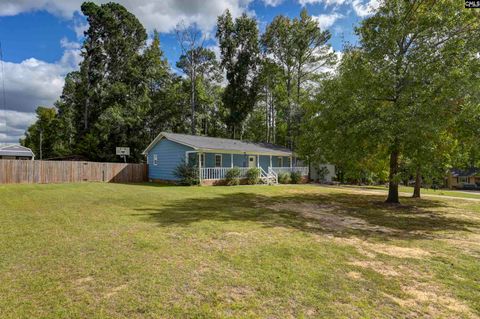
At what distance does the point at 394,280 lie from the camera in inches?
162

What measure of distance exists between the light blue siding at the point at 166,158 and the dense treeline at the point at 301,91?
780 centimetres

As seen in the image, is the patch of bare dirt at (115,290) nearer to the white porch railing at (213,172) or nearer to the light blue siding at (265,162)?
the white porch railing at (213,172)

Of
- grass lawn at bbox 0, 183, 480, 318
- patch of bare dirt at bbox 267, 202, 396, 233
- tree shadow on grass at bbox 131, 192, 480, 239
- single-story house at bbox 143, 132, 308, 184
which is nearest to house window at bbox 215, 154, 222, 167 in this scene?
single-story house at bbox 143, 132, 308, 184

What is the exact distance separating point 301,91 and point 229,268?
106 feet

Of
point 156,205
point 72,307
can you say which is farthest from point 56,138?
point 72,307

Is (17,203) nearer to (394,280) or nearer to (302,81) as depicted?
(394,280)

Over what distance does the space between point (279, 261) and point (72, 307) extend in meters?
2.99

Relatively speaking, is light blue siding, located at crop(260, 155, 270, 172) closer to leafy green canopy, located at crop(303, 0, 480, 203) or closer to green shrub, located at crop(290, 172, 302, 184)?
green shrub, located at crop(290, 172, 302, 184)

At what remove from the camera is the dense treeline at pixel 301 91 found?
10.3 meters

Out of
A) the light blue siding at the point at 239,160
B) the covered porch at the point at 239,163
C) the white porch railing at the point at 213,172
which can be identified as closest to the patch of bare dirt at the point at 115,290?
the covered porch at the point at 239,163

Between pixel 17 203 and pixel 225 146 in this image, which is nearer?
pixel 17 203

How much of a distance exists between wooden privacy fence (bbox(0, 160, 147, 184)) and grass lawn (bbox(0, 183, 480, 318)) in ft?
41.8

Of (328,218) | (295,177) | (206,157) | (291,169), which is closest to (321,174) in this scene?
(291,169)

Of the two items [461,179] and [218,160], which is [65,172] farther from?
[461,179]
